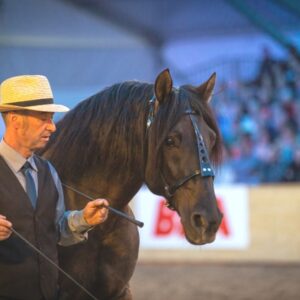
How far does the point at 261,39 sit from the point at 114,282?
37.7 feet

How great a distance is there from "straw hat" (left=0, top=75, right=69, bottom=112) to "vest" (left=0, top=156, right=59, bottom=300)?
0.25m

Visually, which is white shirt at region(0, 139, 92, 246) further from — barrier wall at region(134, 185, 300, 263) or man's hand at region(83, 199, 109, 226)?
barrier wall at region(134, 185, 300, 263)

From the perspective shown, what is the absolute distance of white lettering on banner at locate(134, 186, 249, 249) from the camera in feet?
30.3

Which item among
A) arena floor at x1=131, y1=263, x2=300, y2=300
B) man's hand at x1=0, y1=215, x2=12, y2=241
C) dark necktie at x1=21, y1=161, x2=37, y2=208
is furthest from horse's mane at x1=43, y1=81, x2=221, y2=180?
arena floor at x1=131, y1=263, x2=300, y2=300

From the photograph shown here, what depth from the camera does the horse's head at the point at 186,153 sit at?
3.05 m

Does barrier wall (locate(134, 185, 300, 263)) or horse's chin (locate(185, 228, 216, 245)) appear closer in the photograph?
horse's chin (locate(185, 228, 216, 245))

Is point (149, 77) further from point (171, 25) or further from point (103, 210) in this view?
point (103, 210)

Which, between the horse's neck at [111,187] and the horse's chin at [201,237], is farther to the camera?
the horse's neck at [111,187]

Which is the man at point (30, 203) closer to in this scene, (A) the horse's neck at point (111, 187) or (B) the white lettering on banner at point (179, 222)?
(A) the horse's neck at point (111, 187)

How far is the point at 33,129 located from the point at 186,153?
763 mm

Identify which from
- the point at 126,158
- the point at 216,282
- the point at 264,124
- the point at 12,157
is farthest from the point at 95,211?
the point at 264,124

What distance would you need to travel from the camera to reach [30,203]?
2.75 m

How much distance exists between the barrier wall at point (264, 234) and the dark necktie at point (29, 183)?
657cm

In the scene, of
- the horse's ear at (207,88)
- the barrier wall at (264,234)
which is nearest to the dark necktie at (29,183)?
the horse's ear at (207,88)
